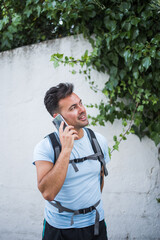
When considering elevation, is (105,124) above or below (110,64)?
below

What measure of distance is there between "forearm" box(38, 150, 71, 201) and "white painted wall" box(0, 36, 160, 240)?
1.35 meters

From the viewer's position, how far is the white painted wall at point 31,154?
2.64 meters

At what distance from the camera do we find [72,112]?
67.0 inches

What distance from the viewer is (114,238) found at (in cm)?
275

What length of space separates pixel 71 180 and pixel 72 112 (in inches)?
18.6

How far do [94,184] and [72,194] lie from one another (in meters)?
0.18

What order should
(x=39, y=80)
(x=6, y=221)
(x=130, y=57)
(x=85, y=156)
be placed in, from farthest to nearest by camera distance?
(x=6, y=221), (x=39, y=80), (x=130, y=57), (x=85, y=156)

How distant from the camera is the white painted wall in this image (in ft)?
8.68

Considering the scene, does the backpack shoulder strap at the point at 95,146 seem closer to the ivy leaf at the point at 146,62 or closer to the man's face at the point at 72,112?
the man's face at the point at 72,112


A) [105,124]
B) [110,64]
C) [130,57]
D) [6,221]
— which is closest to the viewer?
[130,57]

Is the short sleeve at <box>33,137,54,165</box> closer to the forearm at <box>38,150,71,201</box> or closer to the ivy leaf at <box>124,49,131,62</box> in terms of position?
the forearm at <box>38,150,71,201</box>

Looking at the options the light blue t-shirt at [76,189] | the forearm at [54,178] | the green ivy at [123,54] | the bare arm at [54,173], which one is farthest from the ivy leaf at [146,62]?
the forearm at [54,178]

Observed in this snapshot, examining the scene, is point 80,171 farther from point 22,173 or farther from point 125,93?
point 22,173

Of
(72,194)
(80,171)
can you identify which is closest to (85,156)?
(80,171)
